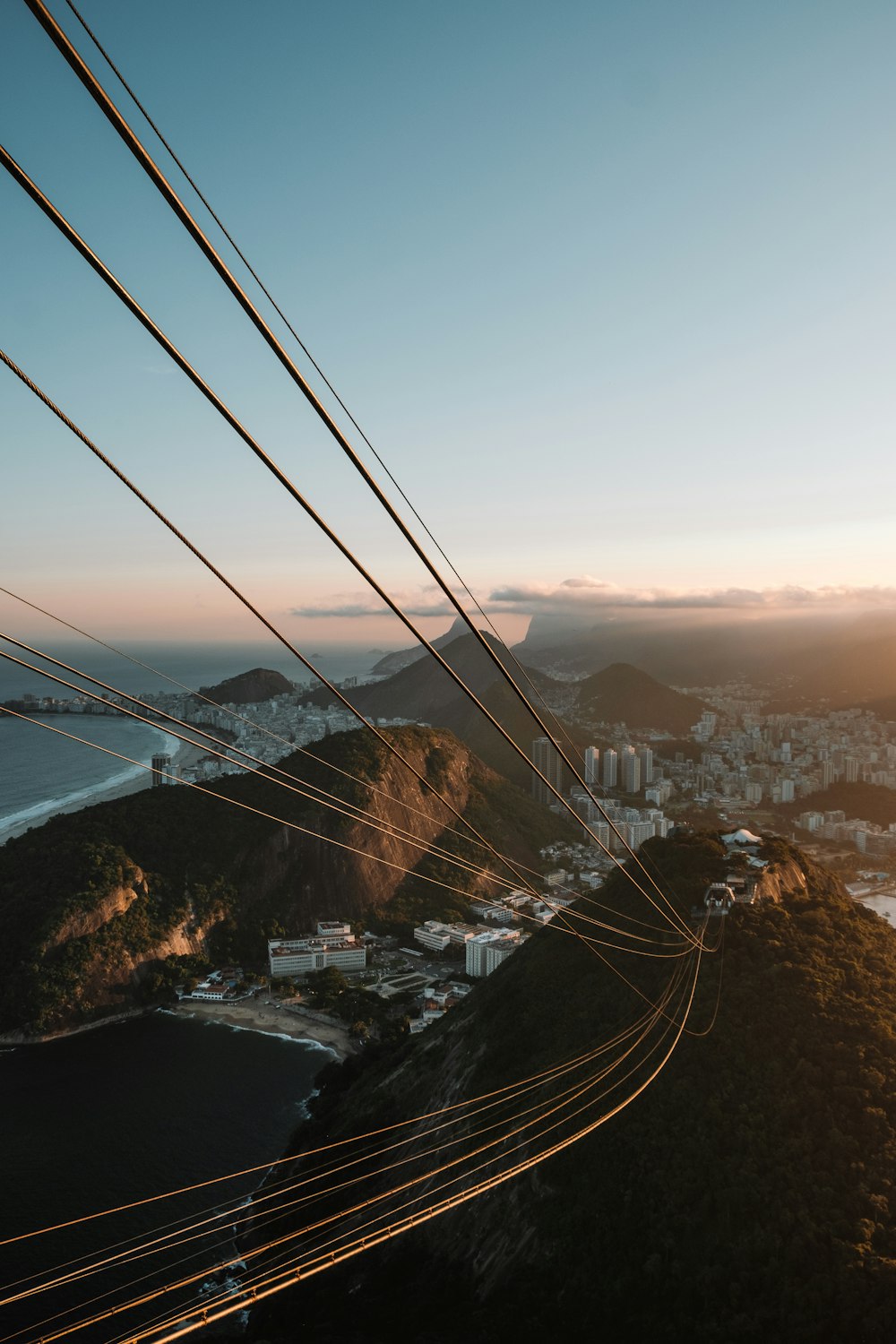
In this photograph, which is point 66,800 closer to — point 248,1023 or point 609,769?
point 248,1023

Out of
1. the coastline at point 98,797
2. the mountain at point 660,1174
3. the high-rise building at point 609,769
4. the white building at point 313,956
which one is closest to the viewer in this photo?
the mountain at point 660,1174

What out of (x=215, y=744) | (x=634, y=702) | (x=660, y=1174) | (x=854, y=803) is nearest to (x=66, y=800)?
(x=215, y=744)

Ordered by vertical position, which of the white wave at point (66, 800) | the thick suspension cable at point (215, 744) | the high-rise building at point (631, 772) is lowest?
the high-rise building at point (631, 772)

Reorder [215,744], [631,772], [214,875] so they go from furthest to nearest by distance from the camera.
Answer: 1. [631,772]
2. [214,875]
3. [215,744]

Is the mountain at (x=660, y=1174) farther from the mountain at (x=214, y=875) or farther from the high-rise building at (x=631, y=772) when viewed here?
the high-rise building at (x=631, y=772)

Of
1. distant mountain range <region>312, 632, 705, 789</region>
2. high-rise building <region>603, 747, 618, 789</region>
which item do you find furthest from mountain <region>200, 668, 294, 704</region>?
high-rise building <region>603, 747, 618, 789</region>

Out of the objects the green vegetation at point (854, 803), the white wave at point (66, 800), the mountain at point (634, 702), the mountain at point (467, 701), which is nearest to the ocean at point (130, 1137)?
the white wave at point (66, 800)

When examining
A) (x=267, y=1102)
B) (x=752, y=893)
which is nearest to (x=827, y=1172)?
(x=752, y=893)

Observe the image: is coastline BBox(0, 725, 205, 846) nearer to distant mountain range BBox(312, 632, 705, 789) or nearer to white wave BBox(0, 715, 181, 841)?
white wave BBox(0, 715, 181, 841)
